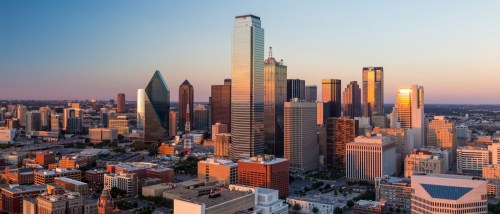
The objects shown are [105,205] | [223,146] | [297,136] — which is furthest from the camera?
[223,146]

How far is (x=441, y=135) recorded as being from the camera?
58.2 meters

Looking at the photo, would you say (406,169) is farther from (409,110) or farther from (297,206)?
(409,110)

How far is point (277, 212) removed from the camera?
90.4 feet

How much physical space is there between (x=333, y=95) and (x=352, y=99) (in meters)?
8.28

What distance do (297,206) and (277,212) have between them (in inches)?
229

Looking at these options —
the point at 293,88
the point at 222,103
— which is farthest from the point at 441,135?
the point at 222,103

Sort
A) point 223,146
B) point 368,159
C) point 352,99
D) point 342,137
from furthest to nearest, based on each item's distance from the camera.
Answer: point 352,99
point 223,146
point 342,137
point 368,159

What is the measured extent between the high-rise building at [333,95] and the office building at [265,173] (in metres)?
47.3

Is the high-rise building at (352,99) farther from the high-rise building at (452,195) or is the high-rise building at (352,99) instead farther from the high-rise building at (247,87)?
the high-rise building at (452,195)

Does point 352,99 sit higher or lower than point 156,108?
higher

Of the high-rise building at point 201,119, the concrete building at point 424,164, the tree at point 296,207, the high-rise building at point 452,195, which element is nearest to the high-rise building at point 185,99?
the high-rise building at point 201,119

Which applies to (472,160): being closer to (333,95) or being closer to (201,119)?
(333,95)

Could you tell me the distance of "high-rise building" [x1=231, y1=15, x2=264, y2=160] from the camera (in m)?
50.0

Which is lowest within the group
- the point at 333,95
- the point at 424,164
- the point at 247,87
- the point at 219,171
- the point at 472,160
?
the point at 219,171
